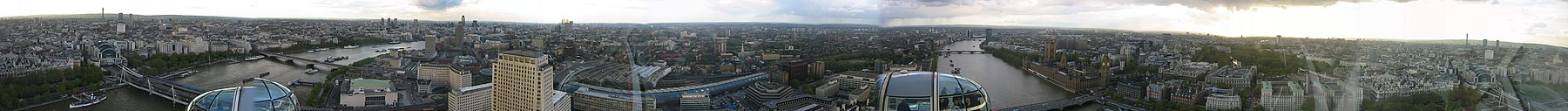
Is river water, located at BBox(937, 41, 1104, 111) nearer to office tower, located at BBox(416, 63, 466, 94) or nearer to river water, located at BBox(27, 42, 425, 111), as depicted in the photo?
office tower, located at BBox(416, 63, 466, 94)

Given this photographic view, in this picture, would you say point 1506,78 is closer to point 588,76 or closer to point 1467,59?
point 1467,59

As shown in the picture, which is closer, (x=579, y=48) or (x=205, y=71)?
(x=579, y=48)

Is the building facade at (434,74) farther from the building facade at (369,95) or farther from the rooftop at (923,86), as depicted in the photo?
the rooftop at (923,86)

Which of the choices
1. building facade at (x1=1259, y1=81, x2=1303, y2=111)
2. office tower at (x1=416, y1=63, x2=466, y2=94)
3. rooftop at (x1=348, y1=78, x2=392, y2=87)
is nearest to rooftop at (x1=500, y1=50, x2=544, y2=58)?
office tower at (x1=416, y1=63, x2=466, y2=94)

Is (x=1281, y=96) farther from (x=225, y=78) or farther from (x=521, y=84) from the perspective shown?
(x=225, y=78)

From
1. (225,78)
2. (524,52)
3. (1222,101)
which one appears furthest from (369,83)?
(1222,101)

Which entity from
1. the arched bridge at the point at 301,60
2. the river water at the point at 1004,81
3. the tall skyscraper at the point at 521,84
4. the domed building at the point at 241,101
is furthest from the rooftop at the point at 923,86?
the arched bridge at the point at 301,60

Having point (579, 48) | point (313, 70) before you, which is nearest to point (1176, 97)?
point (579, 48)

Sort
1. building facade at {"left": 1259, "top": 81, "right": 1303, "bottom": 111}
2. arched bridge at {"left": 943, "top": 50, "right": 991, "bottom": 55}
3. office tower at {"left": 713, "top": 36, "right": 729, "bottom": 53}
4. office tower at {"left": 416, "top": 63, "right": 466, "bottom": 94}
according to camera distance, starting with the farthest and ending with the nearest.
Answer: office tower at {"left": 416, "top": 63, "right": 466, "bottom": 94} → office tower at {"left": 713, "top": 36, "right": 729, "bottom": 53} → arched bridge at {"left": 943, "top": 50, "right": 991, "bottom": 55} → building facade at {"left": 1259, "top": 81, "right": 1303, "bottom": 111}
